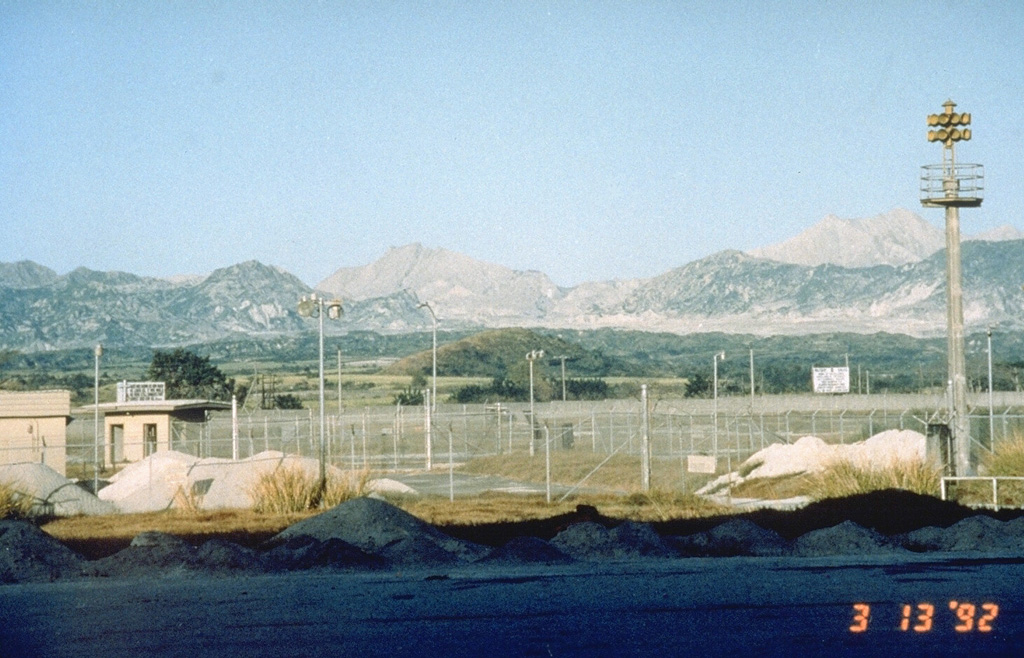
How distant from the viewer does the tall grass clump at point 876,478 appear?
26.1 meters

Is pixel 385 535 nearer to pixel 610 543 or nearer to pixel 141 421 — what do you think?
pixel 610 543

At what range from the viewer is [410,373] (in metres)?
171

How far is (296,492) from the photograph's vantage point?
93.9ft

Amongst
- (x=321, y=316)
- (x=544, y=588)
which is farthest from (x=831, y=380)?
(x=544, y=588)

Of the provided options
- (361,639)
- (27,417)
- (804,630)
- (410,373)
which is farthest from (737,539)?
(410,373)

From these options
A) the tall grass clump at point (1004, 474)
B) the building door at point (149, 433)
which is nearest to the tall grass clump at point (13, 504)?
the tall grass clump at point (1004, 474)

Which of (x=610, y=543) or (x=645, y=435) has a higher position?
(x=645, y=435)

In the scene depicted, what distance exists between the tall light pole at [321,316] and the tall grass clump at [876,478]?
11.1 metres

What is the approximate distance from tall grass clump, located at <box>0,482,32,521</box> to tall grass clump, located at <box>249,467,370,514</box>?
5155 mm

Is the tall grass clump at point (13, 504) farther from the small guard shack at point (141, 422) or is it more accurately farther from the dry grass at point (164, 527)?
the small guard shack at point (141, 422)

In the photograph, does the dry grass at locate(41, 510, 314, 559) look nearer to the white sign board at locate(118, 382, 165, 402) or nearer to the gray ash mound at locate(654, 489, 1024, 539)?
the gray ash mound at locate(654, 489, 1024, 539)

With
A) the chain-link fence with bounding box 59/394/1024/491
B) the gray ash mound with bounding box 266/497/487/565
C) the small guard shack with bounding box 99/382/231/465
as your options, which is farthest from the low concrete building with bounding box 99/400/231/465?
the gray ash mound with bounding box 266/497/487/565

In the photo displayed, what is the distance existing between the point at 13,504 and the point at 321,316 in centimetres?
884

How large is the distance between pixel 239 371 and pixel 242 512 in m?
163
